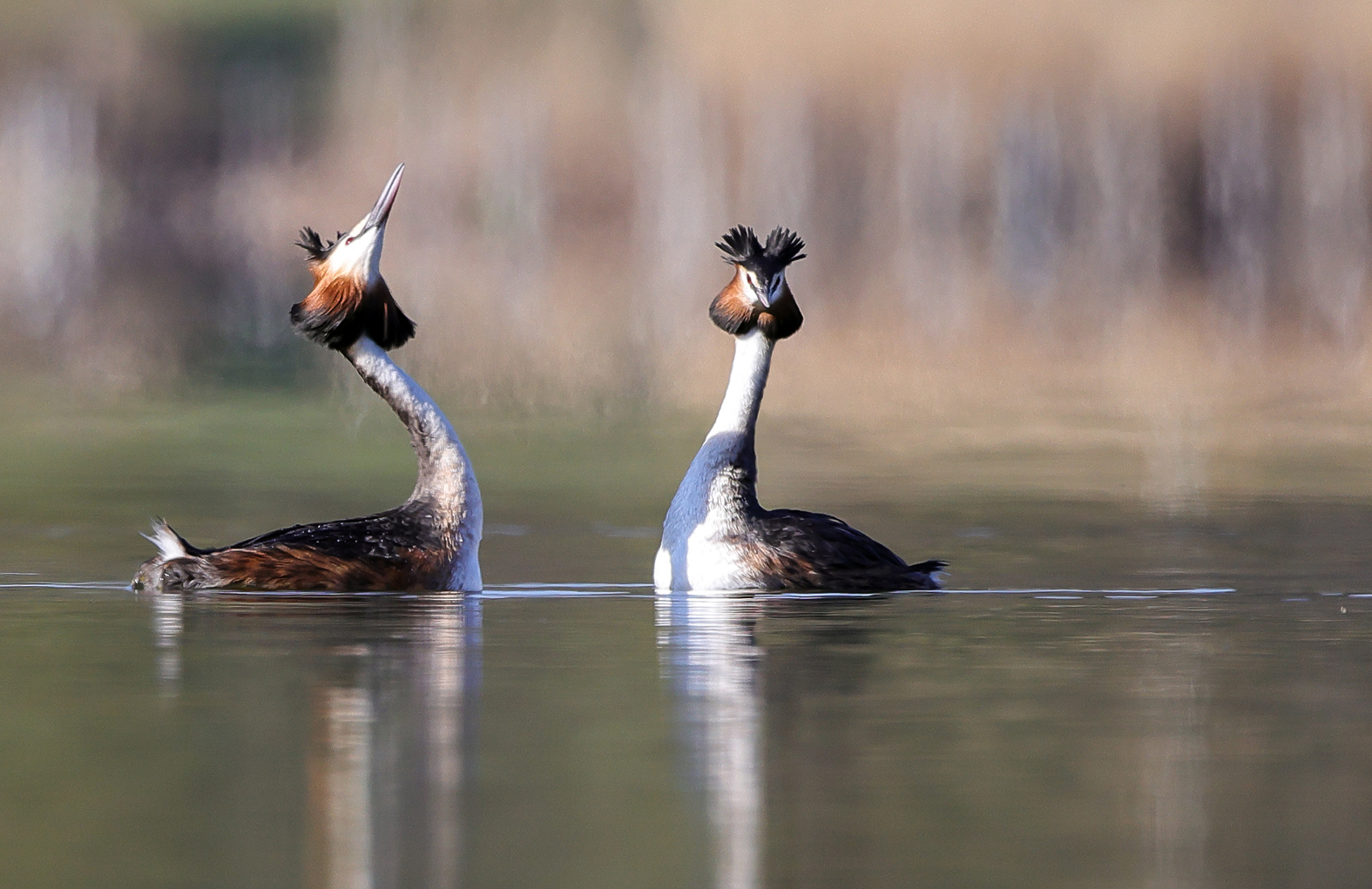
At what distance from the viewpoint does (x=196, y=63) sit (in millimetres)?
52969

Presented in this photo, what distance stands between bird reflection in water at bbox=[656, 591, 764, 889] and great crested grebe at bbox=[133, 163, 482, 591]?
44.7 inches

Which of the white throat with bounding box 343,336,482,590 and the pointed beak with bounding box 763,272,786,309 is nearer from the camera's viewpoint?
the white throat with bounding box 343,336,482,590

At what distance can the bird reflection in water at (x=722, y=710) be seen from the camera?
6750mm

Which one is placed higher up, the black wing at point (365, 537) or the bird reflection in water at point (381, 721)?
the black wing at point (365, 537)

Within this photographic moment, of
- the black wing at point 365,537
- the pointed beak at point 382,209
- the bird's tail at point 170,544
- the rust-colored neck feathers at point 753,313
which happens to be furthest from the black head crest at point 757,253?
the bird's tail at point 170,544

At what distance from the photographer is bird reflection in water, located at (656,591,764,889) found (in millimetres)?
6750

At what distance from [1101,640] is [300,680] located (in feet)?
11.6

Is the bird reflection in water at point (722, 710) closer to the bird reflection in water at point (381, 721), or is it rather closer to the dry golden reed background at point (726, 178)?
the bird reflection in water at point (381, 721)

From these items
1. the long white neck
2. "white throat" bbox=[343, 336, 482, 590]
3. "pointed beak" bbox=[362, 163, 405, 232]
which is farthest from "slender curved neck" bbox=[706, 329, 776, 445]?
"pointed beak" bbox=[362, 163, 405, 232]

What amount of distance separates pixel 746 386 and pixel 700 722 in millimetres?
5115

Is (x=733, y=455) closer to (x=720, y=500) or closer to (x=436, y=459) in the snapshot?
(x=720, y=500)

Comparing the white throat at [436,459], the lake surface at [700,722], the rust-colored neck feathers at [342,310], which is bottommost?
the lake surface at [700,722]

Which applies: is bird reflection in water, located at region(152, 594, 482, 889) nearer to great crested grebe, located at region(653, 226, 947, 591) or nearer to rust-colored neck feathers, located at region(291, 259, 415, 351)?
great crested grebe, located at region(653, 226, 947, 591)

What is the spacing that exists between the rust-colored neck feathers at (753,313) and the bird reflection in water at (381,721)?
7.30 ft
